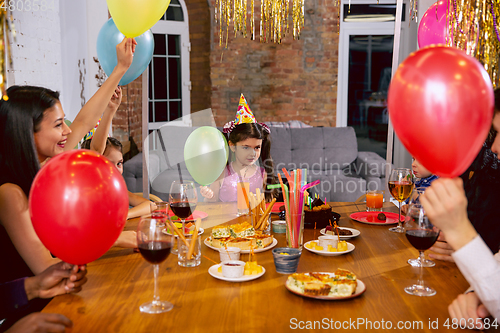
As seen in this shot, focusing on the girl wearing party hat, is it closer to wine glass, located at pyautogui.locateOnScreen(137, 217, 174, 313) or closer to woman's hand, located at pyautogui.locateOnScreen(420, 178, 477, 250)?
wine glass, located at pyautogui.locateOnScreen(137, 217, 174, 313)

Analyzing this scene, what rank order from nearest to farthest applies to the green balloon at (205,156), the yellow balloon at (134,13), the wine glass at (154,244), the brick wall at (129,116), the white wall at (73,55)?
the wine glass at (154,244) < the yellow balloon at (134,13) < the green balloon at (205,156) < the white wall at (73,55) < the brick wall at (129,116)

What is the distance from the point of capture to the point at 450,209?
839mm

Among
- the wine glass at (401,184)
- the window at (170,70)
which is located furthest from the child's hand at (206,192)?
the window at (170,70)

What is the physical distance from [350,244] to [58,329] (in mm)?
866

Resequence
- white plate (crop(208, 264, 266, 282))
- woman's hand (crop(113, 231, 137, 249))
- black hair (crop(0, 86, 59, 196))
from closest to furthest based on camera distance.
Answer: white plate (crop(208, 264, 266, 282)), black hair (crop(0, 86, 59, 196)), woman's hand (crop(113, 231, 137, 249))

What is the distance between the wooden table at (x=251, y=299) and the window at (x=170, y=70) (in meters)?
4.30

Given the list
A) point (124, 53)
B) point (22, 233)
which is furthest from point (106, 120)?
point (22, 233)

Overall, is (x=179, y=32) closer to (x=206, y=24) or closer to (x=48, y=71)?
(x=206, y=24)

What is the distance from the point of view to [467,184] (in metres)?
1.57

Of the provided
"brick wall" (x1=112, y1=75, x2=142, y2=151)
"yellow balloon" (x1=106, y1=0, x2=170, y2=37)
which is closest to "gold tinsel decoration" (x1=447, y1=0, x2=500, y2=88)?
"yellow balloon" (x1=106, y1=0, x2=170, y2=37)

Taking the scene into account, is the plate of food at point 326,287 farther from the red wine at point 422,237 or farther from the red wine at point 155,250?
the red wine at point 155,250

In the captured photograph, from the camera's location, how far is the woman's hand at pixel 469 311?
88 centimetres

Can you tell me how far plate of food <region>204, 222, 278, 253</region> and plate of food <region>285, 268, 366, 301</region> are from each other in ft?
0.94

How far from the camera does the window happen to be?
5328 millimetres
